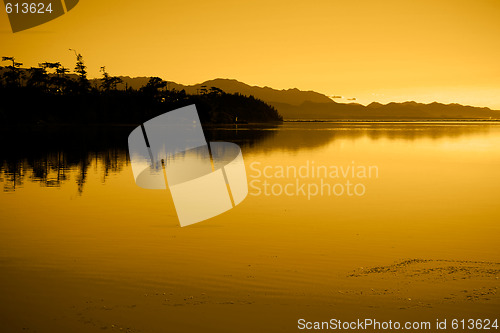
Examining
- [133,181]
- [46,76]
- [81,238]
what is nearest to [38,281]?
[81,238]

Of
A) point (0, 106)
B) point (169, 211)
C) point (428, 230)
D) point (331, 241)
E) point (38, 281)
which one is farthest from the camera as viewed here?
point (0, 106)

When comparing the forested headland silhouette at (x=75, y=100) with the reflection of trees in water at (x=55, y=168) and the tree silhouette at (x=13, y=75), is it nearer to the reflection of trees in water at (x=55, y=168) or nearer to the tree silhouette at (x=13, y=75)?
the tree silhouette at (x=13, y=75)

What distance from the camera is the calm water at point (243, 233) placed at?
9.76 metres

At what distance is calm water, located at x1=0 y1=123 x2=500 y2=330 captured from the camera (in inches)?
384

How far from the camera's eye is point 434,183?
990 inches

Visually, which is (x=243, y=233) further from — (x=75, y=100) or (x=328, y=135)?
(x=75, y=100)

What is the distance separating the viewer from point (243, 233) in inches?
549

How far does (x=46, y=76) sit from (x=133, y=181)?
13353 centimetres

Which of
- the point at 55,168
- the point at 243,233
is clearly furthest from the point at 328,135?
the point at 243,233

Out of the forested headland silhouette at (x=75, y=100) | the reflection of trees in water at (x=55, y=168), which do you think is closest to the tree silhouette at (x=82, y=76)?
the forested headland silhouette at (x=75, y=100)

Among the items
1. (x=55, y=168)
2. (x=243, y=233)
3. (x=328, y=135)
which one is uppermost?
(x=55, y=168)

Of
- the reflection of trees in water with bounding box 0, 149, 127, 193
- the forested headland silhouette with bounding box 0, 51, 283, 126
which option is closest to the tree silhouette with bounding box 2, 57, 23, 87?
the forested headland silhouette with bounding box 0, 51, 283, 126

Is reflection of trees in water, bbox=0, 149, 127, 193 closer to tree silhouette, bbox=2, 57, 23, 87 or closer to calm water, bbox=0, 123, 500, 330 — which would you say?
calm water, bbox=0, 123, 500, 330

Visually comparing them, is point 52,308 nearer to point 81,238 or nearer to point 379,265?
point 81,238
